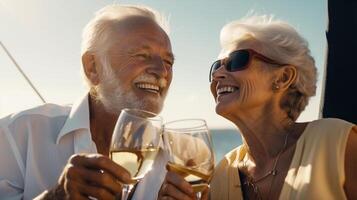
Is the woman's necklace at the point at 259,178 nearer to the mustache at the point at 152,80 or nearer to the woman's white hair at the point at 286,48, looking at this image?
the woman's white hair at the point at 286,48

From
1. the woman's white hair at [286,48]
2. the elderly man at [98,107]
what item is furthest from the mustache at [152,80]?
the woman's white hair at [286,48]

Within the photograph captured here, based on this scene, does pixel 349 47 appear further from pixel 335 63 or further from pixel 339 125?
pixel 339 125

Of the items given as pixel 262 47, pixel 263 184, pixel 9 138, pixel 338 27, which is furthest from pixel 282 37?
pixel 9 138

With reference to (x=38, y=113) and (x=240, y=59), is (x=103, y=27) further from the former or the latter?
(x=240, y=59)

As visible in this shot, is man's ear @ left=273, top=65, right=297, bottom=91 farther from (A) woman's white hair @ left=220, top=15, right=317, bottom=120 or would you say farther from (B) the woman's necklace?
(B) the woman's necklace

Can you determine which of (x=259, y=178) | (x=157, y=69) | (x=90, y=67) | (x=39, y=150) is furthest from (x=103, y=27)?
(x=259, y=178)

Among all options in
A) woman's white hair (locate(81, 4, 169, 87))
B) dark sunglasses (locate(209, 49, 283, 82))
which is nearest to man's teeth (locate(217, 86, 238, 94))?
dark sunglasses (locate(209, 49, 283, 82))

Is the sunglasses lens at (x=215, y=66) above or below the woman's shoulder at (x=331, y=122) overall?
Result: above

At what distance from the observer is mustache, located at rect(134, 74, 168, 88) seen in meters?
3.29

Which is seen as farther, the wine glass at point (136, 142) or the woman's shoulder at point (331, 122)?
the woman's shoulder at point (331, 122)

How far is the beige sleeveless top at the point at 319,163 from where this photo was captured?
8.36ft

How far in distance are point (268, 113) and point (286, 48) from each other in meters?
0.54

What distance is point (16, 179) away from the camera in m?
2.85

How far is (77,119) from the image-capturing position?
9.98 ft
